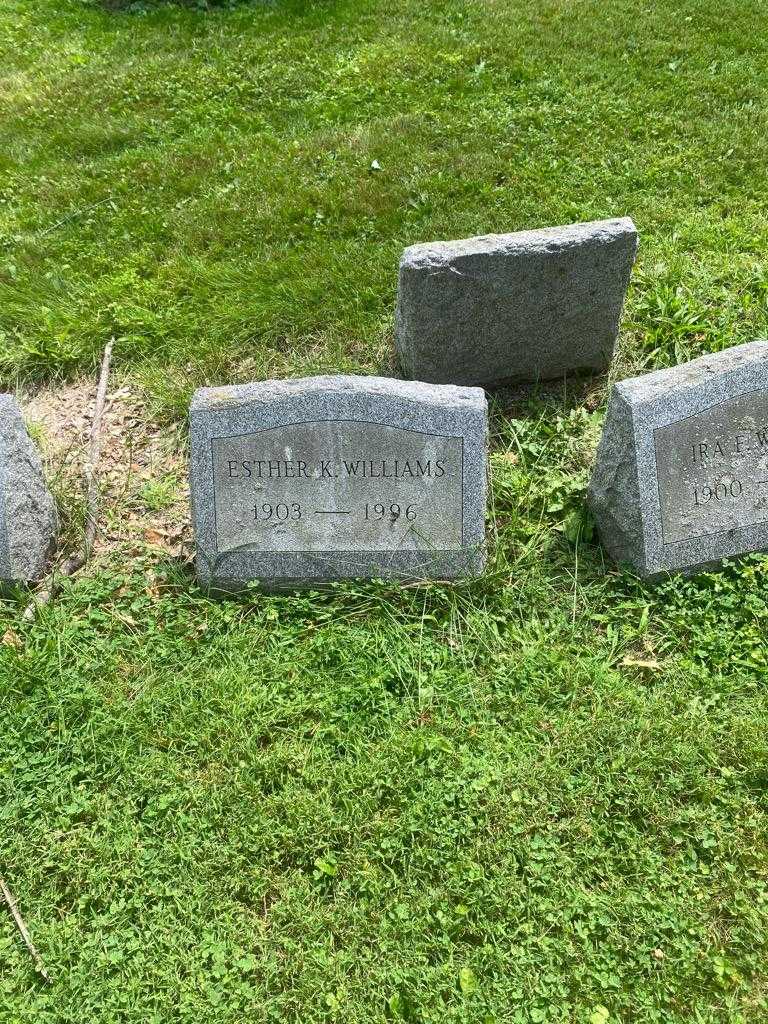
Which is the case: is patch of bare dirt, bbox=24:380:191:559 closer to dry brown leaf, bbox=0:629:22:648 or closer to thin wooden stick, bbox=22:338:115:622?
thin wooden stick, bbox=22:338:115:622

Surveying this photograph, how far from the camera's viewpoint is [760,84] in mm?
5871

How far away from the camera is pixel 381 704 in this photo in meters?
2.91

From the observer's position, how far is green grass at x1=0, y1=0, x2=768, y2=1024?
234 cm

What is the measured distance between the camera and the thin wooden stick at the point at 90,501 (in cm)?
331

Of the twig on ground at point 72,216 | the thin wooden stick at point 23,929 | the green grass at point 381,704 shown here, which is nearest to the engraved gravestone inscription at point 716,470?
the green grass at point 381,704

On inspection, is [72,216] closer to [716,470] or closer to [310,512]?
[310,512]

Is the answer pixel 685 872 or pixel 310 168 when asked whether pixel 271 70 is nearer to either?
pixel 310 168

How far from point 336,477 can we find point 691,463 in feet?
4.93

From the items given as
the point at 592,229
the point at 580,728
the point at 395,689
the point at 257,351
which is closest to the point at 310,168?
the point at 257,351

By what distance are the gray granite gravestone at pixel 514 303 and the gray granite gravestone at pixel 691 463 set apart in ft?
2.60

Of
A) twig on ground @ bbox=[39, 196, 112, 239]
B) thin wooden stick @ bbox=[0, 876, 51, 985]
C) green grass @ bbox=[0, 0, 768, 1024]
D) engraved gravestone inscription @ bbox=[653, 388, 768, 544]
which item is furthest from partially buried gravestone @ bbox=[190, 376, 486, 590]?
twig on ground @ bbox=[39, 196, 112, 239]

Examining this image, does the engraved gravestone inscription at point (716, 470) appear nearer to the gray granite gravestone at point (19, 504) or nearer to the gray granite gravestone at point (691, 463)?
the gray granite gravestone at point (691, 463)

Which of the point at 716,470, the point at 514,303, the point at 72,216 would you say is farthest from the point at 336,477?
the point at 72,216

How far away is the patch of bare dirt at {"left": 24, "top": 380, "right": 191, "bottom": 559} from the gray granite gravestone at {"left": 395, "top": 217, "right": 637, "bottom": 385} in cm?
139
